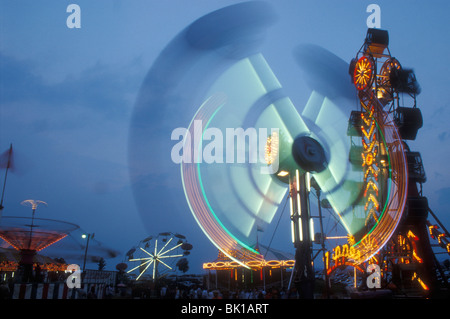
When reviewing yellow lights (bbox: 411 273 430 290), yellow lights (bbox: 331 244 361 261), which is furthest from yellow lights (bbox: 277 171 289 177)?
yellow lights (bbox: 411 273 430 290)

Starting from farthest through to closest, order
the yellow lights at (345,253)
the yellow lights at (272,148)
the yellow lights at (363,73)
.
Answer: the yellow lights at (363,73), the yellow lights at (345,253), the yellow lights at (272,148)

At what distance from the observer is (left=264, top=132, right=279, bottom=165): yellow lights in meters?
16.4

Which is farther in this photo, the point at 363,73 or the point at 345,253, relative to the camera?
the point at 363,73

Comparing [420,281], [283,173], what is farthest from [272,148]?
[420,281]

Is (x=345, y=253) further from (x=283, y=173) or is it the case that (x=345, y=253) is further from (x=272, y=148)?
(x=272, y=148)

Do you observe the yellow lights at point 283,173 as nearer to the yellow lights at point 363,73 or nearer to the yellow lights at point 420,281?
the yellow lights at point 420,281

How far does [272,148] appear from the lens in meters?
16.6

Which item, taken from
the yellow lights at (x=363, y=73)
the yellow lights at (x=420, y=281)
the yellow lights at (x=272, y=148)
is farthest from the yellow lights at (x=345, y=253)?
the yellow lights at (x=363, y=73)

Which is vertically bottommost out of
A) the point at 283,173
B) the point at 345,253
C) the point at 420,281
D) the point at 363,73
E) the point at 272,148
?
the point at 420,281

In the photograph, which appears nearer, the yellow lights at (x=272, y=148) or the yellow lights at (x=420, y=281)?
the yellow lights at (x=272, y=148)

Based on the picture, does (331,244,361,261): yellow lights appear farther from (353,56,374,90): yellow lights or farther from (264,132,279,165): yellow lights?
(353,56,374,90): yellow lights

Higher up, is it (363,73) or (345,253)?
(363,73)

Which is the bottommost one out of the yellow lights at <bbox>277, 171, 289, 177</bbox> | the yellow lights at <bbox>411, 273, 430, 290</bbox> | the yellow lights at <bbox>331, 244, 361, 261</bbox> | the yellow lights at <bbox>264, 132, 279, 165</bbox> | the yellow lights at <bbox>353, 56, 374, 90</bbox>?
the yellow lights at <bbox>411, 273, 430, 290</bbox>

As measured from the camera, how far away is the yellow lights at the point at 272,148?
16422 millimetres
